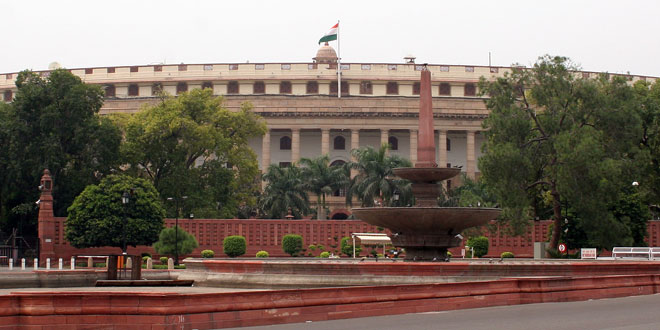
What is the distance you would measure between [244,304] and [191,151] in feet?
152

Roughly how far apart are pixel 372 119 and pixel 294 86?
878 cm

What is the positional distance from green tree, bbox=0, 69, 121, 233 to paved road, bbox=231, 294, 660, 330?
41310 mm

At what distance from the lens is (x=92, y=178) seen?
57.8 metres

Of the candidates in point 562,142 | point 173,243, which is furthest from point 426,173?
point 173,243

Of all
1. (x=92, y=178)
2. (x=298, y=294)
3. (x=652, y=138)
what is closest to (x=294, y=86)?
(x=92, y=178)

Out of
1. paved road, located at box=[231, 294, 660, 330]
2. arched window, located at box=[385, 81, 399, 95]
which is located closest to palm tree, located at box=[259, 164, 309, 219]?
arched window, located at box=[385, 81, 399, 95]

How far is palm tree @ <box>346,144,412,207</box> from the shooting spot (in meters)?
60.7

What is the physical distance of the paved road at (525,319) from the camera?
15.9 meters

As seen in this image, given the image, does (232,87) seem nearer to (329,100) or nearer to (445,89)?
(329,100)

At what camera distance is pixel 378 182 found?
6144cm

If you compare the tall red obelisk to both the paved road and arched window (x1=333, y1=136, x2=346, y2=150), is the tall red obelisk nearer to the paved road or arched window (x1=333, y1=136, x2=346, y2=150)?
the paved road

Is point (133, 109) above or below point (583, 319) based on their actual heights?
above

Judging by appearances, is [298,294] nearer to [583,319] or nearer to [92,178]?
[583,319]

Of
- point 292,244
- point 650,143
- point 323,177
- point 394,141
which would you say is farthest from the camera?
point 394,141
